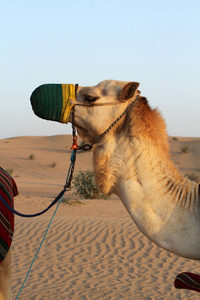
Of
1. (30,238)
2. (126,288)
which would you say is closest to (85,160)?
(30,238)

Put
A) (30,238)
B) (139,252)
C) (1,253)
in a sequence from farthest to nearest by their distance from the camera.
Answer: (30,238) < (139,252) < (1,253)

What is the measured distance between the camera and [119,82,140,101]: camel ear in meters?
2.63

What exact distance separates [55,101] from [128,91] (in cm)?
50

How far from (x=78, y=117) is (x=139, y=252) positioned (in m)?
6.33

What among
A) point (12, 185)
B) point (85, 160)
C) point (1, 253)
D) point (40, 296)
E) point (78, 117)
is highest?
point (78, 117)

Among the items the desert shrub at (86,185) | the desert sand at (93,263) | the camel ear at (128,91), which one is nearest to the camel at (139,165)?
the camel ear at (128,91)

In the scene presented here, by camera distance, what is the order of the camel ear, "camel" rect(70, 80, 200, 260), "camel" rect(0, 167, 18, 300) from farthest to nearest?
"camel" rect(0, 167, 18, 300) → the camel ear → "camel" rect(70, 80, 200, 260)

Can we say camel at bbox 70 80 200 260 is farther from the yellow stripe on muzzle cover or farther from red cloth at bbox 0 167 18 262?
red cloth at bbox 0 167 18 262

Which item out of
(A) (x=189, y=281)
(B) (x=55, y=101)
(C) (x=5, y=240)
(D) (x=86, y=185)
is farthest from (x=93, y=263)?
(D) (x=86, y=185)

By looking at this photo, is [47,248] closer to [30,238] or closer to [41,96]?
[30,238]

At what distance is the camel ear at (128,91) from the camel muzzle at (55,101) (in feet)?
1.09

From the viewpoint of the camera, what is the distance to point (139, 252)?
8.47m

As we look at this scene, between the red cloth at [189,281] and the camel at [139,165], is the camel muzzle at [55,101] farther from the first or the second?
the red cloth at [189,281]

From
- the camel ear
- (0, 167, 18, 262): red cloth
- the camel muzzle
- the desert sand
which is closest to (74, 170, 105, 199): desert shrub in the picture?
the desert sand
